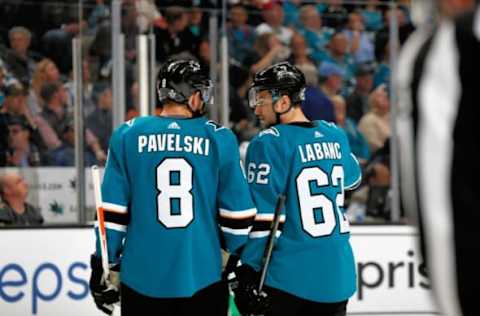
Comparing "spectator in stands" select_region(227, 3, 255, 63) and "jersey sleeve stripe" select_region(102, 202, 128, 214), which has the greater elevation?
"spectator in stands" select_region(227, 3, 255, 63)

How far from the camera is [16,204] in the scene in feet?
20.7

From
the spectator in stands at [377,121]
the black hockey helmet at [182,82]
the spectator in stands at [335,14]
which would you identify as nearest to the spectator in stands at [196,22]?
the spectator in stands at [335,14]

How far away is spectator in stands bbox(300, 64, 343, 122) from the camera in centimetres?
709

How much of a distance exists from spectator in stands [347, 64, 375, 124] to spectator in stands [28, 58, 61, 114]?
1.90 m

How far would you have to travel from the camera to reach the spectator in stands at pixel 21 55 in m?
6.59

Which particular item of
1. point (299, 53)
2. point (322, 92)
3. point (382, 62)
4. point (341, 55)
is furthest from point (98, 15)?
point (382, 62)

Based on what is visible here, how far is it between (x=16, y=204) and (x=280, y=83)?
100 inches

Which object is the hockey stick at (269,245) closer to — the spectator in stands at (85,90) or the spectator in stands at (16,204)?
the spectator in stands at (16,204)

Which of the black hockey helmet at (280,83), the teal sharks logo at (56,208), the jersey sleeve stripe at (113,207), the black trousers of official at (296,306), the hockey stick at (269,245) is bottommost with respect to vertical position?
the black trousers of official at (296,306)

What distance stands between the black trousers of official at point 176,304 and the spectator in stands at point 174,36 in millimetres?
3061

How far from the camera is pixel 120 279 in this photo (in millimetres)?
4004

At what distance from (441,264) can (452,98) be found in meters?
0.23

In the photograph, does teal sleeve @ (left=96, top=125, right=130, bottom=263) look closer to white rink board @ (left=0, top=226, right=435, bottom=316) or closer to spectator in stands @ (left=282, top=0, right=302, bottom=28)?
white rink board @ (left=0, top=226, right=435, bottom=316)

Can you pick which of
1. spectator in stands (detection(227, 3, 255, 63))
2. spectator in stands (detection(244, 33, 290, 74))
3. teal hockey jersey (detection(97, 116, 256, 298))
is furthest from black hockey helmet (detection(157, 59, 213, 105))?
spectator in stands (detection(244, 33, 290, 74))
